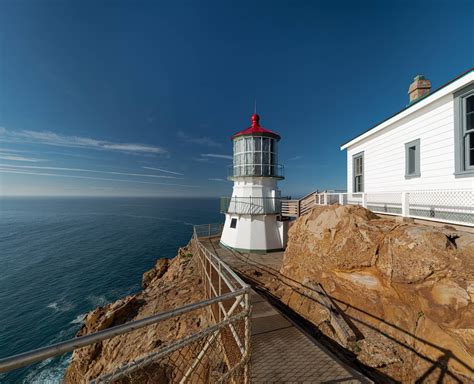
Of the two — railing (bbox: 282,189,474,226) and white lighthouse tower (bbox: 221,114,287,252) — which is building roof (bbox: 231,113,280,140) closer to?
white lighthouse tower (bbox: 221,114,287,252)

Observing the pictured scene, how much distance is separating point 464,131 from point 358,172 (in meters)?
5.89

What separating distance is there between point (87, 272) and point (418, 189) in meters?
34.0

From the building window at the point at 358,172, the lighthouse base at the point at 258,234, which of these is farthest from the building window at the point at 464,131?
the lighthouse base at the point at 258,234

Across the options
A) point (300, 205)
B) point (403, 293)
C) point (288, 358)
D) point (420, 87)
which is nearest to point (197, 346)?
point (288, 358)

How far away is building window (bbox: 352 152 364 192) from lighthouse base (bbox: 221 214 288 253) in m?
5.36

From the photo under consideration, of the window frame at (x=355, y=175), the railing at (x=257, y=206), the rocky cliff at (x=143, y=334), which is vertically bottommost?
the rocky cliff at (x=143, y=334)

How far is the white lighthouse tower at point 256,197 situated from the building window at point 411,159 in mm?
7718

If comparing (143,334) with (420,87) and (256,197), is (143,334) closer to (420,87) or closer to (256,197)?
(256,197)

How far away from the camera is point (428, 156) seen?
7.69 m

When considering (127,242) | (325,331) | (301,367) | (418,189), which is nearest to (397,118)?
(418,189)

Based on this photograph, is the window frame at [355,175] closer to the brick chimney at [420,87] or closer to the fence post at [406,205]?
the brick chimney at [420,87]

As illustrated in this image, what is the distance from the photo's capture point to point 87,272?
26.7 meters

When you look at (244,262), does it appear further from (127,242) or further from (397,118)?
(127,242)

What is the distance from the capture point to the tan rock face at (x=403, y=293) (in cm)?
471
